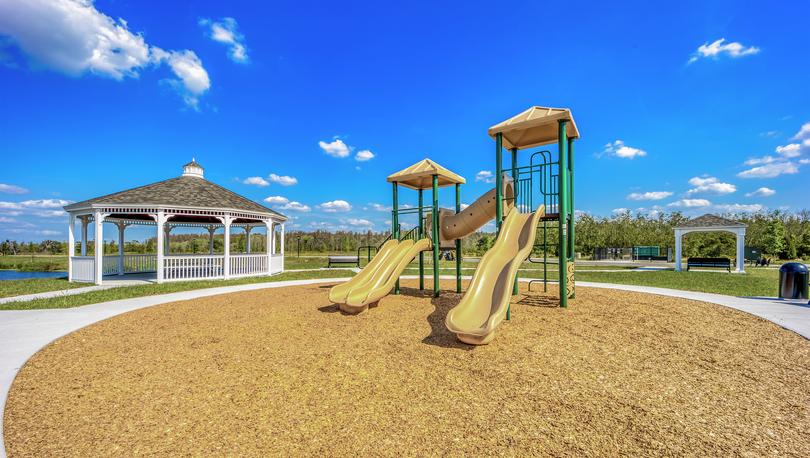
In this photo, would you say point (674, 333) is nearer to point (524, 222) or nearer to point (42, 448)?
point (524, 222)

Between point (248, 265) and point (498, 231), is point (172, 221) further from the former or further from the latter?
point (498, 231)

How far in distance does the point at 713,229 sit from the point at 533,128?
19958 millimetres

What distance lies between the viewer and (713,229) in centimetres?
2056

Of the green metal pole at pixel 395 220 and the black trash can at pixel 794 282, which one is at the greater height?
the green metal pole at pixel 395 220

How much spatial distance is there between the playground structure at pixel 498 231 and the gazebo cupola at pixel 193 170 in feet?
47.4

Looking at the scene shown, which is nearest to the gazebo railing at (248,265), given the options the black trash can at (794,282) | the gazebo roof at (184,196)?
the gazebo roof at (184,196)

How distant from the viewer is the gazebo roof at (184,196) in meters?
14.2

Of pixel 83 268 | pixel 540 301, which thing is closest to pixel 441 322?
pixel 540 301

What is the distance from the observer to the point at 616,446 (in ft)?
9.28

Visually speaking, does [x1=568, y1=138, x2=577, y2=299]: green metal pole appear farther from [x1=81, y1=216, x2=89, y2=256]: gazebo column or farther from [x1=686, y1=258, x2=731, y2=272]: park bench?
[x1=81, y1=216, x2=89, y2=256]: gazebo column

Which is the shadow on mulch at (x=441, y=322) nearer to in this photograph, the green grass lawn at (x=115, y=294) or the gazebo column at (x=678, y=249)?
the green grass lawn at (x=115, y=294)

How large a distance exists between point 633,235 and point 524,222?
127 feet

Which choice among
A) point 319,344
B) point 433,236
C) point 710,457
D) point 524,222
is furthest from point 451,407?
point 433,236

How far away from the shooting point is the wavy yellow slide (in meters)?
7.26
